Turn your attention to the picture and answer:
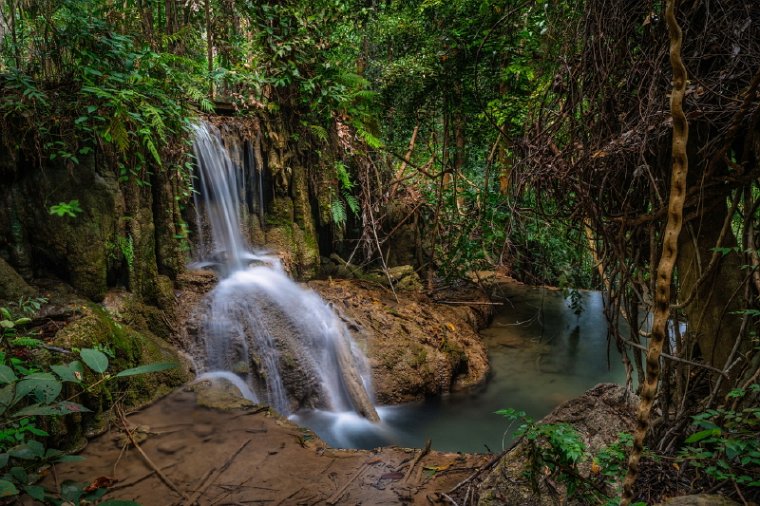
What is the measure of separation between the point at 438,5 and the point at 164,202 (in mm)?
4758

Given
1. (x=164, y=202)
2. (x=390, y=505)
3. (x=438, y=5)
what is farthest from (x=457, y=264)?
(x=390, y=505)

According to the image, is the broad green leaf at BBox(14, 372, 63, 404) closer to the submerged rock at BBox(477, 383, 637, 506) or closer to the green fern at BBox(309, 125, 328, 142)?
the submerged rock at BBox(477, 383, 637, 506)

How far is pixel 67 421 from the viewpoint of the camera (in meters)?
3.39

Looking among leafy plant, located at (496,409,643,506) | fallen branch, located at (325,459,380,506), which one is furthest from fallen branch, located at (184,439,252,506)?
leafy plant, located at (496,409,643,506)

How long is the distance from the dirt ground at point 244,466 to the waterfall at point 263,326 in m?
1.37

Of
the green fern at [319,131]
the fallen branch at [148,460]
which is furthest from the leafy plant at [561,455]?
the green fern at [319,131]

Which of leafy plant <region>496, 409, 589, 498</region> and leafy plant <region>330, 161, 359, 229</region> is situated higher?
leafy plant <region>330, 161, 359, 229</region>

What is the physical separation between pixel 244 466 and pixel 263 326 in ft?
8.34

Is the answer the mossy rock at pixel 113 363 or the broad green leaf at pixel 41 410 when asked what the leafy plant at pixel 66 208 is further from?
the broad green leaf at pixel 41 410

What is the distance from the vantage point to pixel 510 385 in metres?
6.71

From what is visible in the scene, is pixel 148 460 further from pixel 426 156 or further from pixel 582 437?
pixel 426 156

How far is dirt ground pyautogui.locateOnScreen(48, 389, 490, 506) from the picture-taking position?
3062 millimetres

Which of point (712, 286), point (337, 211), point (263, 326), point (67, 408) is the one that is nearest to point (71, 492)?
point (67, 408)

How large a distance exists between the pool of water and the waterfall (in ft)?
1.21
